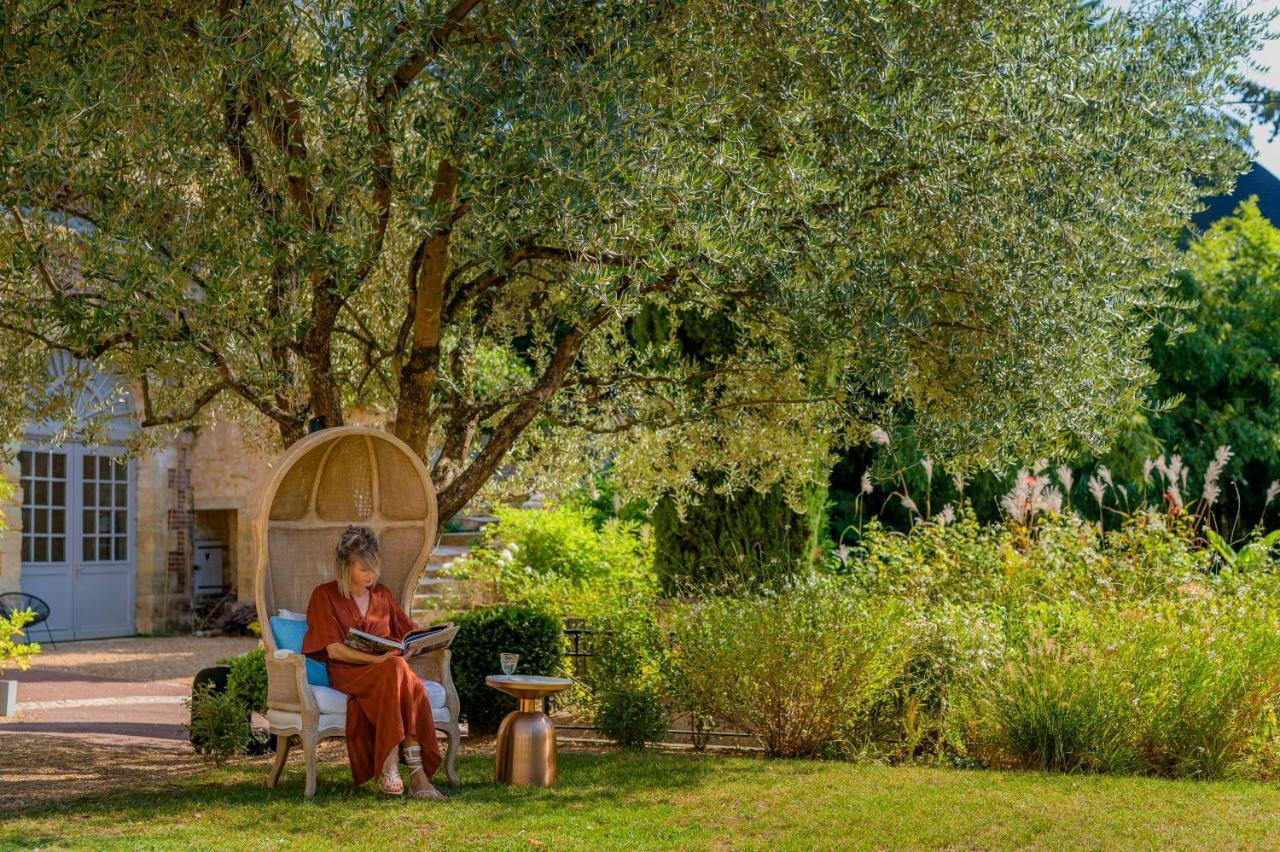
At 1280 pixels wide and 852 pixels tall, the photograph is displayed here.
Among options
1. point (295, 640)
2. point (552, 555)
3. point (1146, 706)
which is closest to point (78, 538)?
point (552, 555)

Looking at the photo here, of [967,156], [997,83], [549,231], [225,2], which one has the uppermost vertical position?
[225,2]

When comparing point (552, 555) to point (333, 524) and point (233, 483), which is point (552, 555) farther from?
point (333, 524)

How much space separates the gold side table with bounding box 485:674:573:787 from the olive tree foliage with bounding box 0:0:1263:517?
139 centimetres

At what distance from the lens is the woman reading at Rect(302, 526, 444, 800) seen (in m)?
6.15

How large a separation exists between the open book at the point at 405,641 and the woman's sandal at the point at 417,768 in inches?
18.7

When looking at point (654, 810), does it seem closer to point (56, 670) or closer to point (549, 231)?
point (549, 231)

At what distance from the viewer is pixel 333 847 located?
5.19m

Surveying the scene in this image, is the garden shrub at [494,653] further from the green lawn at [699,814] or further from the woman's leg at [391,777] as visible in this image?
the woman's leg at [391,777]

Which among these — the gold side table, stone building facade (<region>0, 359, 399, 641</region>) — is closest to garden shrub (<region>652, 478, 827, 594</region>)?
the gold side table

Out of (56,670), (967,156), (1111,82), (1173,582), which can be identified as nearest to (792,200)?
(967,156)

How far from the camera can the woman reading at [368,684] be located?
615 centimetres

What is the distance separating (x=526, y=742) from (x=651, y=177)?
9.65ft

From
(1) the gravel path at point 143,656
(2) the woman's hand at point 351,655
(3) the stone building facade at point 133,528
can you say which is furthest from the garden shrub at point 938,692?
(3) the stone building facade at point 133,528

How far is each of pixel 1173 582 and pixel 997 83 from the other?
3978 mm
